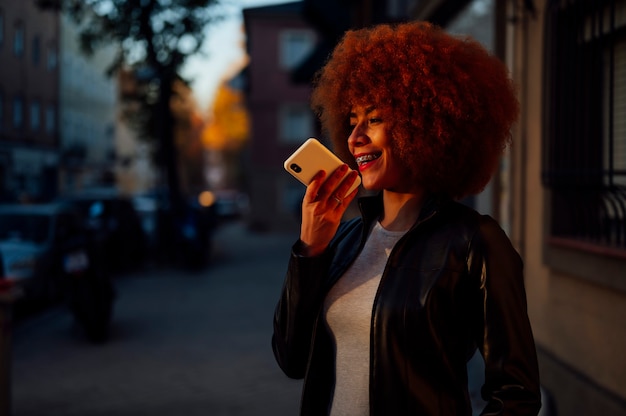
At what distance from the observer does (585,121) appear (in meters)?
5.19

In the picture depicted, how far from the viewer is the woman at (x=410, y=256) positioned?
2008 millimetres

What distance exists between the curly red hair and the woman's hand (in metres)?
0.22

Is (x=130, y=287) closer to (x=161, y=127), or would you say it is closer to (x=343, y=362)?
(x=161, y=127)

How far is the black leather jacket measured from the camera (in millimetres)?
1970

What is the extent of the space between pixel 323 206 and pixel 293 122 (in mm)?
35937

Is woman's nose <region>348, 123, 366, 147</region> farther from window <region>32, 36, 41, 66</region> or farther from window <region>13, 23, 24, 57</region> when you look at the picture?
window <region>32, 36, 41, 66</region>

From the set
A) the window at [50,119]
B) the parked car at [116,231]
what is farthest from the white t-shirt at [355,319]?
the window at [50,119]

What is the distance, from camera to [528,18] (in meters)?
6.06

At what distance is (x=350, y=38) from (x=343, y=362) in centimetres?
96

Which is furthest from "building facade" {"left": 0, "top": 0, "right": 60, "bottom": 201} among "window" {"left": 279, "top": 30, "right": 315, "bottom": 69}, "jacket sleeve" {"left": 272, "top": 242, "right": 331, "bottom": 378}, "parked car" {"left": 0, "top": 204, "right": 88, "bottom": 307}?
"jacket sleeve" {"left": 272, "top": 242, "right": 331, "bottom": 378}

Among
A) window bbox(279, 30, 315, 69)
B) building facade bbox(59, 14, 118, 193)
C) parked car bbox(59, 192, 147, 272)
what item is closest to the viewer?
parked car bbox(59, 192, 147, 272)

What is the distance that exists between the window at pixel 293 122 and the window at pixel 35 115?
12.7m

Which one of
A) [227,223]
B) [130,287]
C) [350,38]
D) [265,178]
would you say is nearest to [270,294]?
[130,287]

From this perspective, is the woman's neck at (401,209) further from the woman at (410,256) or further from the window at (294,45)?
the window at (294,45)
